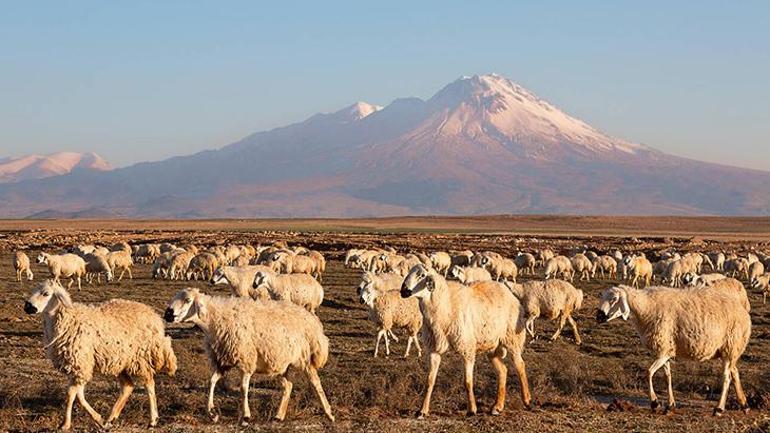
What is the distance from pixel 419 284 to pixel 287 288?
990 centimetres

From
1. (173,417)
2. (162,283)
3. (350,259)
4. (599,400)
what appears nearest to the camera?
(173,417)

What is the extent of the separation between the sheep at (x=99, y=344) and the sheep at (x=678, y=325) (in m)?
6.63

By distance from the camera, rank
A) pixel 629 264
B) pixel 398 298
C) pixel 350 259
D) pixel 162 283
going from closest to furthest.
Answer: pixel 398 298 < pixel 162 283 < pixel 629 264 < pixel 350 259

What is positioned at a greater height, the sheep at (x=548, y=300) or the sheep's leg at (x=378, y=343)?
the sheep at (x=548, y=300)

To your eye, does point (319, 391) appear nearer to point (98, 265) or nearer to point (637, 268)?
point (98, 265)

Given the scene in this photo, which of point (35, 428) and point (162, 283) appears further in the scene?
→ point (162, 283)

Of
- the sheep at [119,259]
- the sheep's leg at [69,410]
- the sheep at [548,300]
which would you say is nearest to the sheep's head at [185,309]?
the sheep's leg at [69,410]

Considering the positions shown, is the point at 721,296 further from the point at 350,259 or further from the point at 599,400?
the point at 350,259

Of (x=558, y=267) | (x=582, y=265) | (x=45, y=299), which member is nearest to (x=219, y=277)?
(x=45, y=299)

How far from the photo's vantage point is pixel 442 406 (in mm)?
13789

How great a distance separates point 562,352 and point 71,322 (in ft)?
38.2

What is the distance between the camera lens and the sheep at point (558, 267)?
4028 centimetres

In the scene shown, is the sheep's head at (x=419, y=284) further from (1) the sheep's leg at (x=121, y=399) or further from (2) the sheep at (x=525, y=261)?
(2) the sheep at (x=525, y=261)

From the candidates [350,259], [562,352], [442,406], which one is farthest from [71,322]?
[350,259]
